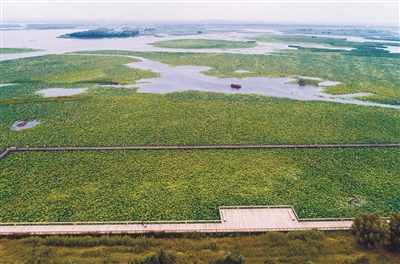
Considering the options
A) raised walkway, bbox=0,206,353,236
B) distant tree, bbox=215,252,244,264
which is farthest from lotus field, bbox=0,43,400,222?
distant tree, bbox=215,252,244,264

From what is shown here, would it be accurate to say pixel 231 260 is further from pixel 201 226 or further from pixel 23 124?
pixel 23 124

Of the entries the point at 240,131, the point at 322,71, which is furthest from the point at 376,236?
the point at 322,71

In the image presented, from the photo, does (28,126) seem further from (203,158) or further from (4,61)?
(4,61)

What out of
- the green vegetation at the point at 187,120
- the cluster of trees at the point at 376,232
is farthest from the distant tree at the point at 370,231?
the green vegetation at the point at 187,120

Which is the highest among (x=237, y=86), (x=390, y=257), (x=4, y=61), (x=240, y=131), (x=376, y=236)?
(x=4, y=61)

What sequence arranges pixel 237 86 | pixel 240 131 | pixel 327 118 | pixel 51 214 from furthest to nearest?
pixel 237 86, pixel 327 118, pixel 240 131, pixel 51 214

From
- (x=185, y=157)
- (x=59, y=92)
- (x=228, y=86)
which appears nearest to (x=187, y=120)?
(x=185, y=157)
